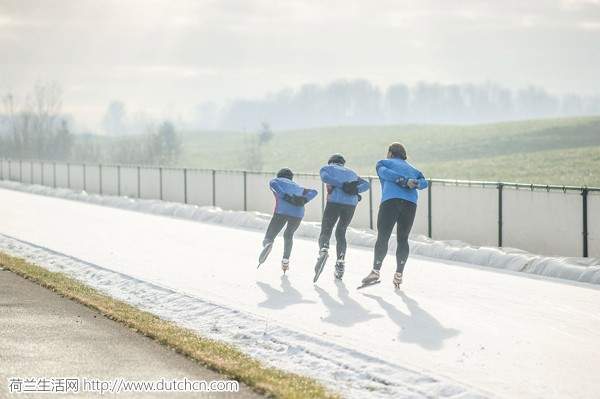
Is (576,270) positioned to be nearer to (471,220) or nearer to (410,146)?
(471,220)

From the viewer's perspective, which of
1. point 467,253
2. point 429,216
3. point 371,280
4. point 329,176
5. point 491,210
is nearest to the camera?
point 371,280

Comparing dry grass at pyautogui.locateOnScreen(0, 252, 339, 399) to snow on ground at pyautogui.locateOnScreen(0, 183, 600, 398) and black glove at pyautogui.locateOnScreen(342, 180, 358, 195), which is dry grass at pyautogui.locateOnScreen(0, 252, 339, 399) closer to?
snow on ground at pyautogui.locateOnScreen(0, 183, 600, 398)

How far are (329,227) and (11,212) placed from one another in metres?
19.6

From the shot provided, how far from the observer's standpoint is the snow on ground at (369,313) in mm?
8688

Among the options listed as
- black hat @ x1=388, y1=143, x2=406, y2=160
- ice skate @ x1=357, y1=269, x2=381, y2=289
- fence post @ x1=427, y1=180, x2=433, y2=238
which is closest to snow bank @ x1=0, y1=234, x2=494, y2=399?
ice skate @ x1=357, y1=269, x2=381, y2=289

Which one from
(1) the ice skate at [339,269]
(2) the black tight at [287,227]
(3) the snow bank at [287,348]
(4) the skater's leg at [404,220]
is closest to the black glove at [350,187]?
(4) the skater's leg at [404,220]

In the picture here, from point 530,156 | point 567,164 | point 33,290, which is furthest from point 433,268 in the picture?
point 530,156

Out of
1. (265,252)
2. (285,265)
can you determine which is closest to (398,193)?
(285,265)

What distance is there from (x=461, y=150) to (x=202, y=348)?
319 ft

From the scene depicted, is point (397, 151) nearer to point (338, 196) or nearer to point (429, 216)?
point (338, 196)

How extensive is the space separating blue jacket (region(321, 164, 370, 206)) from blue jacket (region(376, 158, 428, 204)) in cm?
69

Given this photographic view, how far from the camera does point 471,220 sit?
21.4 meters

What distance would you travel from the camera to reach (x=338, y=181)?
1434 cm

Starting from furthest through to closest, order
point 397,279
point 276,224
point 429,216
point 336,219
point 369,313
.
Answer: point 429,216 → point 276,224 → point 336,219 → point 397,279 → point 369,313
